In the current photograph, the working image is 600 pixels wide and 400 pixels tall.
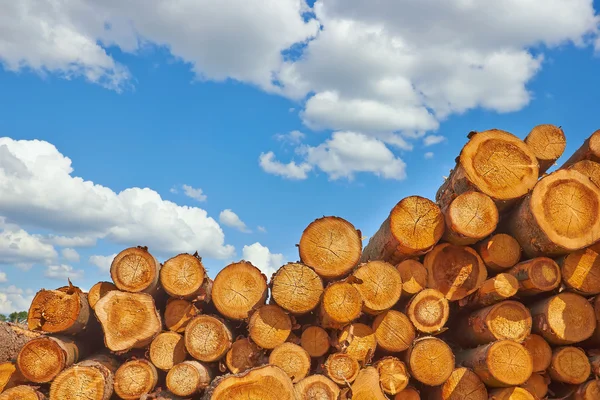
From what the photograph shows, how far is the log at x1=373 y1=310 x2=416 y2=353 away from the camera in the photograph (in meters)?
5.95

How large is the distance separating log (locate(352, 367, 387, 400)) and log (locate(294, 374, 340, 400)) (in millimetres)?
250

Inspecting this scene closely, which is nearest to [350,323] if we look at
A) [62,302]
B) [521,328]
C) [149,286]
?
[521,328]

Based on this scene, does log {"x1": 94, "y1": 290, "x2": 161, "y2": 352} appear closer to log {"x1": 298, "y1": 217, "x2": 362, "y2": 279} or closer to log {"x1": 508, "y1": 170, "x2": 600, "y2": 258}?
log {"x1": 298, "y1": 217, "x2": 362, "y2": 279}

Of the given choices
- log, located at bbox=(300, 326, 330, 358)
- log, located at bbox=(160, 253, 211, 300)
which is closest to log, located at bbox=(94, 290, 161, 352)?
log, located at bbox=(160, 253, 211, 300)

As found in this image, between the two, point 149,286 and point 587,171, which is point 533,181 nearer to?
point 587,171

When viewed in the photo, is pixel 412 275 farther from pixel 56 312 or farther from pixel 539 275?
pixel 56 312

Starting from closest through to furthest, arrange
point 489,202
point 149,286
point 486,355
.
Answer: point 486,355 → point 489,202 → point 149,286

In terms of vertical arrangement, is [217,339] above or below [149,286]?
below

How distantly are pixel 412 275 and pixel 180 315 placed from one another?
297 cm

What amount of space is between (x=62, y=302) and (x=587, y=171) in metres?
6.94

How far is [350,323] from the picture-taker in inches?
231

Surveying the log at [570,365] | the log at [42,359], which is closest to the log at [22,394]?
the log at [42,359]

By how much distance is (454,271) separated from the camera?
636 centimetres

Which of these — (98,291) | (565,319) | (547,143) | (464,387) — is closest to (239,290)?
(98,291)
